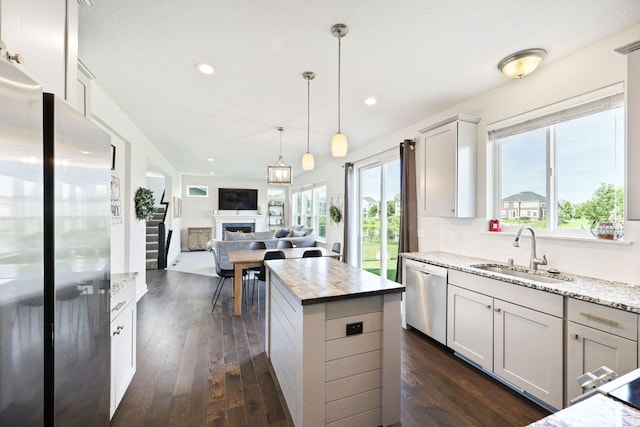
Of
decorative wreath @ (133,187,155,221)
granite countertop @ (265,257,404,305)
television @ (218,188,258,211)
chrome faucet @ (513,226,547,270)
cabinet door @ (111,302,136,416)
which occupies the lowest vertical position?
cabinet door @ (111,302,136,416)

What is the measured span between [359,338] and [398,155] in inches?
129

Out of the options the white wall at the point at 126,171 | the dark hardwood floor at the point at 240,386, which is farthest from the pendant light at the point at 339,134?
the white wall at the point at 126,171

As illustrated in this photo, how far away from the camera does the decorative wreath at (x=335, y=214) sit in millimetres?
6262

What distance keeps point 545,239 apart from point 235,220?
9.29 metres

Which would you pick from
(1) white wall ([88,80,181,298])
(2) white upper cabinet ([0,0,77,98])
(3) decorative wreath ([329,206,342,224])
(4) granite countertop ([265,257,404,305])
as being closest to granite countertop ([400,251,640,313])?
(4) granite countertop ([265,257,404,305])

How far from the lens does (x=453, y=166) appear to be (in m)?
2.93

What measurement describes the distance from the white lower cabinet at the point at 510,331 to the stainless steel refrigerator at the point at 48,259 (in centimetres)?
260

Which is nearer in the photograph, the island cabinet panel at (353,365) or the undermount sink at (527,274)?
the island cabinet panel at (353,365)

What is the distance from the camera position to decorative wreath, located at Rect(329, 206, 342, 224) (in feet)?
20.5

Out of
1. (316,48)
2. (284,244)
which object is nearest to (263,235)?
(284,244)

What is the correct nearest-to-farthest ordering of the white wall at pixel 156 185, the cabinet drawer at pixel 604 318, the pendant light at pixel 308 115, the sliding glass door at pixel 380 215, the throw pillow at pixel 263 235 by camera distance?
the cabinet drawer at pixel 604 318 → the pendant light at pixel 308 115 → the sliding glass door at pixel 380 215 → the throw pillow at pixel 263 235 → the white wall at pixel 156 185

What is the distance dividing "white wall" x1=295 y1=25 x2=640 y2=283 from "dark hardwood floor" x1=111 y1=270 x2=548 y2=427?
1120mm

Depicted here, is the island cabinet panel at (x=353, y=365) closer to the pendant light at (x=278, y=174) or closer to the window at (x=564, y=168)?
the window at (x=564, y=168)

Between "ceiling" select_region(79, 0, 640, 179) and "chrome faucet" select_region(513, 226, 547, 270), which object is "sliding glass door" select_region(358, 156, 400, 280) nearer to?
"ceiling" select_region(79, 0, 640, 179)
